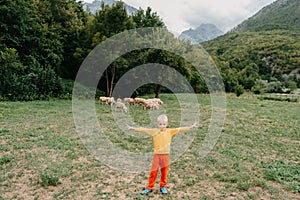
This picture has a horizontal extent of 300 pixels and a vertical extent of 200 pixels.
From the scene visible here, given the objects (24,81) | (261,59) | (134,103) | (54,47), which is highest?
(261,59)

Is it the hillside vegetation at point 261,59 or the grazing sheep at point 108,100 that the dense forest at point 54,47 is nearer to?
the grazing sheep at point 108,100

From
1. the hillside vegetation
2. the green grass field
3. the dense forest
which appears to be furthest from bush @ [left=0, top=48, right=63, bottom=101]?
the hillside vegetation

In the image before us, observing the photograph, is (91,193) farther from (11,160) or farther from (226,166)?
(226,166)

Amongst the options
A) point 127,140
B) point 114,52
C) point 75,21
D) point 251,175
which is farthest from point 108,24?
point 251,175

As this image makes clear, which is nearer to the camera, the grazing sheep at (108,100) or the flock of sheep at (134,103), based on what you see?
the flock of sheep at (134,103)

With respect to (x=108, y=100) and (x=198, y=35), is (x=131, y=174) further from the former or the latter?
(x=198, y=35)

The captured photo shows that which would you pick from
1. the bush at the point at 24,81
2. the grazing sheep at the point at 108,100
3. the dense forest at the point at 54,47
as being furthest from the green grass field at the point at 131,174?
the dense forest at the point at 54,47

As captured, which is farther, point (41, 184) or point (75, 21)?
point (75, 21)

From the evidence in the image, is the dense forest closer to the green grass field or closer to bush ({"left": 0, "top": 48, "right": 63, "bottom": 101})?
bush ({"left": 0, "top": 48, "right": 63, "bottom": 101})

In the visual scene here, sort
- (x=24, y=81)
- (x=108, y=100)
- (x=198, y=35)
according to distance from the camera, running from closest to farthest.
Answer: (x=108, y=100) → (x=24, y=81) → (x=198, y=35)

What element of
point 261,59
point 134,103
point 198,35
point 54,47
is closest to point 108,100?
point 134,103

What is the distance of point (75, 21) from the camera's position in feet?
85.4

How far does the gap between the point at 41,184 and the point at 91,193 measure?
1126mm

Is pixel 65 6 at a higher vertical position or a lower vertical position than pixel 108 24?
higher
